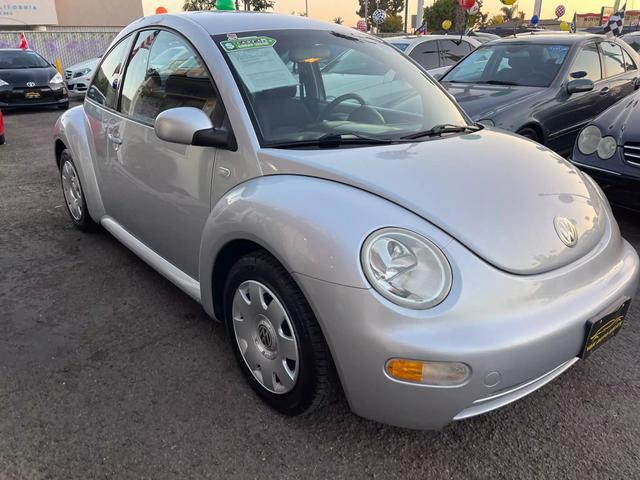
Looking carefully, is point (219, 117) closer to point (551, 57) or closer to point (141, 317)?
point (141, 317)

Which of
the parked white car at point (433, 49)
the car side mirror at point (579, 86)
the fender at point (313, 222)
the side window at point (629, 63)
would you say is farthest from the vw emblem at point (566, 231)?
the parked white car at point (433, 49)

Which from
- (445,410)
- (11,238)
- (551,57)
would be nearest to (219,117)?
(445,410)

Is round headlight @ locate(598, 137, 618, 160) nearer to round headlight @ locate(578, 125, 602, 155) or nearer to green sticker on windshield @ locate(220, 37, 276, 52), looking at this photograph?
round headlight @ locate(578, 125, 602, 155)

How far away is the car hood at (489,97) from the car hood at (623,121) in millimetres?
927

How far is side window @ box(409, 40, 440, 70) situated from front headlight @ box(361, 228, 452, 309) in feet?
26.0

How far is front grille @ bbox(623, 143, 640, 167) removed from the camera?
386 cm

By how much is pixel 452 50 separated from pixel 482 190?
8.50 metres

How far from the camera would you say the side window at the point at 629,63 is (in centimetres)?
667

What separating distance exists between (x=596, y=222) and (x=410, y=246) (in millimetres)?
944

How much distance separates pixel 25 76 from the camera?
11.3m

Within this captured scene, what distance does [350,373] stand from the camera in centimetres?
175

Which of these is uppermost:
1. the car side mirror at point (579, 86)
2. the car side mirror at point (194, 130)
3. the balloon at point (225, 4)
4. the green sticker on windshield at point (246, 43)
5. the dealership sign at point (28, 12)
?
the dealership sign at point (28, 12)

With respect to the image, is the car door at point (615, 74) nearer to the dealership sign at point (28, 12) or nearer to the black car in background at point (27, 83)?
the black car in background at point (27, 83)

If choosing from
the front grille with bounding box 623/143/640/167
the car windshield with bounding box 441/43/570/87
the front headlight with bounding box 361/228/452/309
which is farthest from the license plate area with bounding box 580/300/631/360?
the car windshield with bounding box 441/43/570/87
